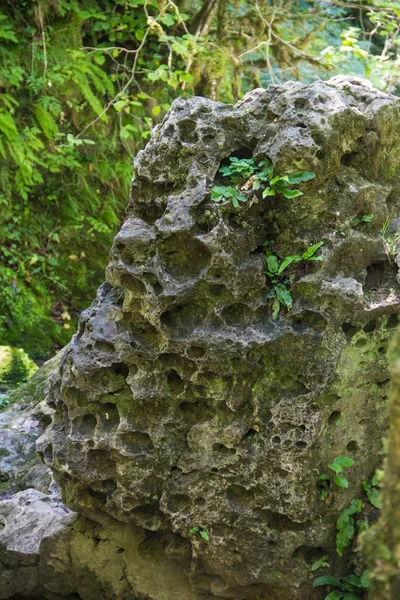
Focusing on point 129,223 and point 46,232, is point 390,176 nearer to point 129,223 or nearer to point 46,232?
point 129,223

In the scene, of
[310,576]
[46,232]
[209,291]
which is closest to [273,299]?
[209,291]

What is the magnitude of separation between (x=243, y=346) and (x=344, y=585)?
4.08 ft

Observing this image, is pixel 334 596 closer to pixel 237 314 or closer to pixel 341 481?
pixel 341 481

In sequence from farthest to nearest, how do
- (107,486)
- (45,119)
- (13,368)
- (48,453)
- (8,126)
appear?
(45,119) → (8,126) → (13,368) → (48,453) → (107,486)

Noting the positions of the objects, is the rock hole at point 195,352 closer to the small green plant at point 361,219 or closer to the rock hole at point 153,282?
the rock hole at point 153,282

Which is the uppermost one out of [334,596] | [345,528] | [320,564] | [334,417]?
[334,417]

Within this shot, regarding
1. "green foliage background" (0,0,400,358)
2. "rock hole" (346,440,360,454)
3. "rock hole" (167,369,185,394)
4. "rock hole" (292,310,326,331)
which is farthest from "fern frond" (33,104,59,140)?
"rock hole" (346,440,360,454)

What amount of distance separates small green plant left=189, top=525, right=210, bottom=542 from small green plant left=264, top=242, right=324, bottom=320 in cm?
108

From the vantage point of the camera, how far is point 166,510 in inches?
135

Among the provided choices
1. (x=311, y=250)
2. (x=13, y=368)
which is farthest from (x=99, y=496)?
(x=13, y=368)

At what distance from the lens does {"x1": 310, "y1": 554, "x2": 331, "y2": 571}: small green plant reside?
11.0 ft

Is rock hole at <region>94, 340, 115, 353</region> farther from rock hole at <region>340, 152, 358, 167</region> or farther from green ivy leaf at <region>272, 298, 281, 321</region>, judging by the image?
rock hole at <region>340, 152, 358, 167</region>

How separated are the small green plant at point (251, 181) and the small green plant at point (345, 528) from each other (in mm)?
1512

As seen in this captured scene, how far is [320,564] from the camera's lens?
11.0 ft
